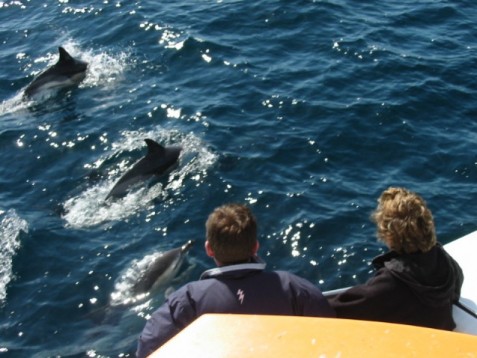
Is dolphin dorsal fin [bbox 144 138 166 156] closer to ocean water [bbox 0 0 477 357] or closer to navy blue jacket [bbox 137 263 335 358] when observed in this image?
ocean water [bbox 0 0 477 357]

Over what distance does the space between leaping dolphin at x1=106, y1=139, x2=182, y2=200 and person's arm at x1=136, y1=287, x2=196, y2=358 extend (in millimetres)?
8622

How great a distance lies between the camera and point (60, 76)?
18469mm

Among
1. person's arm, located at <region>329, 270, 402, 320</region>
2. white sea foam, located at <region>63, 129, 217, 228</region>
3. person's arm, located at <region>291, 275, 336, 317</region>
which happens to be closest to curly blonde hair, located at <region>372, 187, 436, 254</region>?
person's arm, located at <region>329, 270, 402, 320</region>

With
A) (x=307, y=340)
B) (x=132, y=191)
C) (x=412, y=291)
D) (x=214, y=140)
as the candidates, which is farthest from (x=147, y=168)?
(x=307, y=340)

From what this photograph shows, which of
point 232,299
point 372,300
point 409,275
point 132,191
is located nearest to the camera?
point 232,299

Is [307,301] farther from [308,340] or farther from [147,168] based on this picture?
[147,168]

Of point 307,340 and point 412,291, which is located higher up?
point 307,340

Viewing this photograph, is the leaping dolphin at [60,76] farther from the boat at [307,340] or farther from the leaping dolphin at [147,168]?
the boat at [307,340]

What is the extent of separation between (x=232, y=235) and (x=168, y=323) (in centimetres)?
87

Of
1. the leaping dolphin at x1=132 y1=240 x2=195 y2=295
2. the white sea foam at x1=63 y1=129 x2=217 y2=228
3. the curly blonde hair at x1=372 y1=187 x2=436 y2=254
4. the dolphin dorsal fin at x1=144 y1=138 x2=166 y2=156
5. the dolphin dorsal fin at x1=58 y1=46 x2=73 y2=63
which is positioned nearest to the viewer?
the curly blonde hair at x1=372 y1=187 x2=436 y2=254

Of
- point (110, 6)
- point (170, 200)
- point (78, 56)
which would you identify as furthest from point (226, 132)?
point (110, 6)

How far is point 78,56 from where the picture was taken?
789 inches

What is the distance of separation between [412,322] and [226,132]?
9.79m

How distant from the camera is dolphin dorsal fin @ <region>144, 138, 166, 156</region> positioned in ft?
46.6
